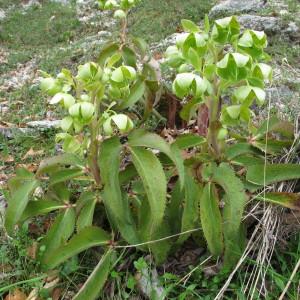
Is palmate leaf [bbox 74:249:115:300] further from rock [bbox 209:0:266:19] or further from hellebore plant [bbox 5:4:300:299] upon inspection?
rock [bbox 209:0:266:19]

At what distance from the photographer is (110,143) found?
1649mm

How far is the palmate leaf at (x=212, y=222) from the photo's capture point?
156 centimetres

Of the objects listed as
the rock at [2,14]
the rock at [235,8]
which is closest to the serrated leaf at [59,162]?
the rock at [235,8]

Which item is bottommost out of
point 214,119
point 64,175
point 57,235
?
point 57,235

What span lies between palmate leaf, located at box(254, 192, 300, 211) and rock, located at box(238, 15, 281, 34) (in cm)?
409

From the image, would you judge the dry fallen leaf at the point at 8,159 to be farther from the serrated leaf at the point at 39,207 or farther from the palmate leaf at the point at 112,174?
the palmate leaf at the point at 112,174

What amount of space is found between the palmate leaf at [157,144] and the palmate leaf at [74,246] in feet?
1.13

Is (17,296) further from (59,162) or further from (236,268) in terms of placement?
(236,268)

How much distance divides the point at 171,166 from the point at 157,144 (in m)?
0.32

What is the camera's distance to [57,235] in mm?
1788

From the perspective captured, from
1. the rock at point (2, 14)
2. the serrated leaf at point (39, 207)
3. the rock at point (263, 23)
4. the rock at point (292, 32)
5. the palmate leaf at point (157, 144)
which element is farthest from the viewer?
the rock at point (2, 14)

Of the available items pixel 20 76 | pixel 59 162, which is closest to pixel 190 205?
pixel 59 162

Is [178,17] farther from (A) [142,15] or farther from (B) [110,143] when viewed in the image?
(B) [110,143]

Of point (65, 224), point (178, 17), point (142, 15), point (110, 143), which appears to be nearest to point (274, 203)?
point (110, 143)
